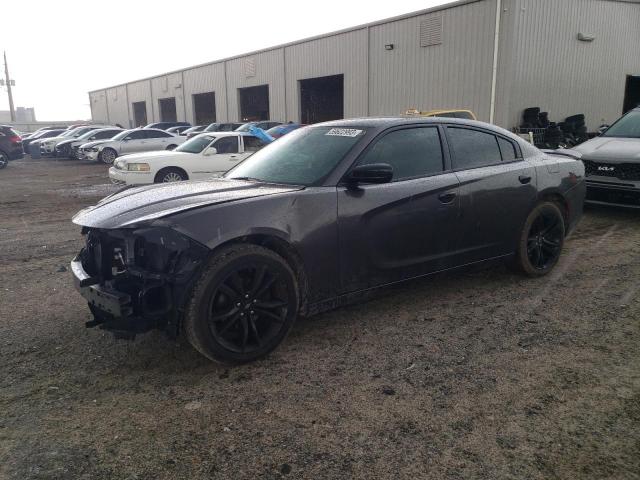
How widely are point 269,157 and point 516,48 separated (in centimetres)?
1519

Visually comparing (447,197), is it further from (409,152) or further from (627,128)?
(627,128)

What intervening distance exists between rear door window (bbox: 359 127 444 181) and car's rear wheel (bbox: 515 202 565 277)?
130cm

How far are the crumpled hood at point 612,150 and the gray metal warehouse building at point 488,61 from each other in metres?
8.95

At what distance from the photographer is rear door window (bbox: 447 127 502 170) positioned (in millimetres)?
4457

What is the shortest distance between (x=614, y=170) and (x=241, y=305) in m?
6.86

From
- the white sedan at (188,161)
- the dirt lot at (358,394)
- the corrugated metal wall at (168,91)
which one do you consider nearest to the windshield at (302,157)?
the dirt lot at (358,394)

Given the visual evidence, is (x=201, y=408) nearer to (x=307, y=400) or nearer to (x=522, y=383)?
(x=307, y=400)

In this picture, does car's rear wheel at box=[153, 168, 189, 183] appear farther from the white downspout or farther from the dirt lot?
the white downspout

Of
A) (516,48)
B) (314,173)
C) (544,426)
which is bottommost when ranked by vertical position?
(544,426)

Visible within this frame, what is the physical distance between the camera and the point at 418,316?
426 centimetres

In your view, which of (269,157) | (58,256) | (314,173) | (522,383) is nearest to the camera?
(522,383)

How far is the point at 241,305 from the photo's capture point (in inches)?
131

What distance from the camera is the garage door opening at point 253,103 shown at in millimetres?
33019

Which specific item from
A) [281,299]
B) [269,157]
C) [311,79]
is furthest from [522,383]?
[311,79]
